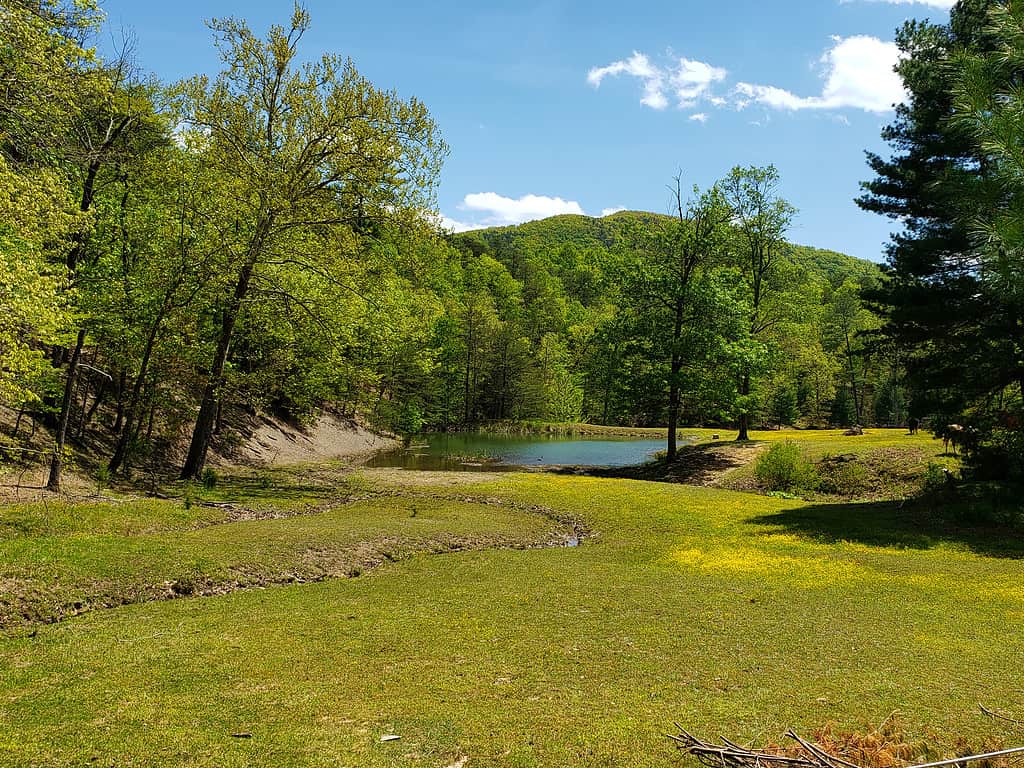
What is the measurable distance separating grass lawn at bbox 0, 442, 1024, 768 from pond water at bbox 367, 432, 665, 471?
21.9 meters

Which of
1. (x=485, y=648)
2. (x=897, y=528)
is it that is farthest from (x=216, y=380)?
(x=897, y=528)

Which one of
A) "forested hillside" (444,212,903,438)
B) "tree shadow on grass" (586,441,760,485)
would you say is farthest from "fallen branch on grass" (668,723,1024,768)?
"tree shadow on grass" (586,441,760,485)

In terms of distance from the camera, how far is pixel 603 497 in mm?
22938

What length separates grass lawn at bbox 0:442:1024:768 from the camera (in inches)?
A: 208

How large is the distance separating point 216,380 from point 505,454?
27.1m

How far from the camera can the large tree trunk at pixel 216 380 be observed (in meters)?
21.1

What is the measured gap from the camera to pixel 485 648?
7805 millimetres

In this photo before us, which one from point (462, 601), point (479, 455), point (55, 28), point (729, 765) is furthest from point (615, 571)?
point (479, 455)

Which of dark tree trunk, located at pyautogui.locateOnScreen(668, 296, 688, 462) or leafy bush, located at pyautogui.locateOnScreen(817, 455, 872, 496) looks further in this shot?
dark tree trunk, located at pyautogui.locateOnScreen(668, 296, 688, 462)

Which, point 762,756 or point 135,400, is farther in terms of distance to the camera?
point 135,400

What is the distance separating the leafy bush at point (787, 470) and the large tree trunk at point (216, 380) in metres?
22.5

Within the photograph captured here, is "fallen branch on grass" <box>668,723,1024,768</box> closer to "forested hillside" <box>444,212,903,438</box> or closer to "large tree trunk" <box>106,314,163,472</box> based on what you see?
"large tree trunk" <box>106,314,163,472</box>

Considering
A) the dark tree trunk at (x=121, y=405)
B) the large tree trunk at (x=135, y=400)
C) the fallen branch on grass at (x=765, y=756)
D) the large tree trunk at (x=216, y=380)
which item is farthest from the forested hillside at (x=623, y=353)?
the dark tree trunk at (x=121, y=405)

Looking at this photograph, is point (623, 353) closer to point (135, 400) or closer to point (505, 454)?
point (505, 454)
